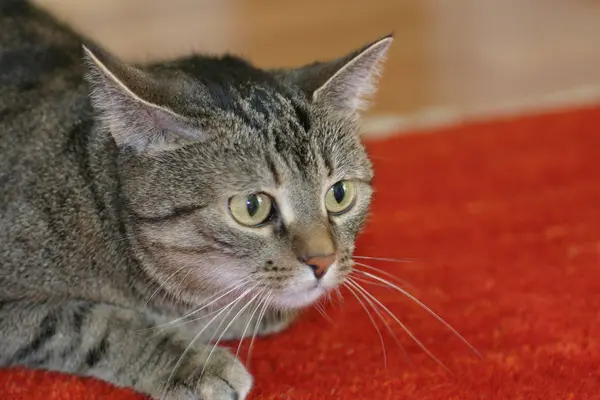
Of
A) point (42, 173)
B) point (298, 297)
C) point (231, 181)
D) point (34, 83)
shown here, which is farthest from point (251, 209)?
point (34, 83)

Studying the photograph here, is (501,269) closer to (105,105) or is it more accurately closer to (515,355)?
(515,355)

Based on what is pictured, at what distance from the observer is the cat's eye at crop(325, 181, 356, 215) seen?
119cm

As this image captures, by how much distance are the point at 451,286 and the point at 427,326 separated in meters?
0.17

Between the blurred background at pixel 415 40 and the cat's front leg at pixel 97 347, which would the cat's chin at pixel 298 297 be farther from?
the blurred background at pixel 415 40

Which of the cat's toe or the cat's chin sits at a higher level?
the cat's chin

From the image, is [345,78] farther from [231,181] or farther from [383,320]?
[383,320]

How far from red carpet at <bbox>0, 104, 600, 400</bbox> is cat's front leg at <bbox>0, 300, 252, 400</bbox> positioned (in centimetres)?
3

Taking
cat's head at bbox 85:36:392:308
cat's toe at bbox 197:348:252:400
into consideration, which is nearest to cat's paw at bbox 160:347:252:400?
cat's toe at bbox 197:348:252:400

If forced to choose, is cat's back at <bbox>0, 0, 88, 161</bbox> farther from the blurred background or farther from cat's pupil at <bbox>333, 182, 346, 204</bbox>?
the blurred background

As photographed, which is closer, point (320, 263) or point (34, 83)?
point (320, 263)

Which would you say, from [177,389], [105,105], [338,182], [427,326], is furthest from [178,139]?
[427,326]

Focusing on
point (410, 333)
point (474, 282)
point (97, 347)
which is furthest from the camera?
point (474, 282)

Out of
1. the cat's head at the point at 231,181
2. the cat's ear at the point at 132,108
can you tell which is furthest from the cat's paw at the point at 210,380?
the cat's ear at the point at 132,108

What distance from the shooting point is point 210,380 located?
1.14 meters
